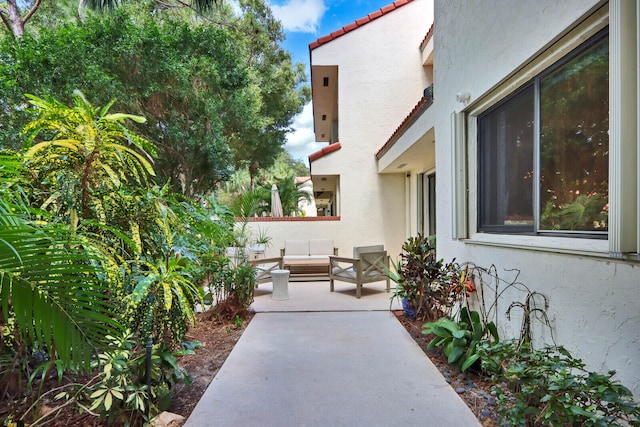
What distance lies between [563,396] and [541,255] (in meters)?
1.07

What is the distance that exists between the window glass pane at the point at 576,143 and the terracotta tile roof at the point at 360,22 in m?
6.65

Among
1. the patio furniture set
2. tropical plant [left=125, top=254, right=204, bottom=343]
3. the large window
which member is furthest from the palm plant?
the patio furniture set

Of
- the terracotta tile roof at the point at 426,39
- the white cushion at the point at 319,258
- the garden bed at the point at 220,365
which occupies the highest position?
the terracotta tile roof at the point at 426,39

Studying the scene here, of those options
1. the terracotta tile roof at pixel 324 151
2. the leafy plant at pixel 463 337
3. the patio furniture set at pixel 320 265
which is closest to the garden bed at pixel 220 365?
the leafy plant at pixel 463 337

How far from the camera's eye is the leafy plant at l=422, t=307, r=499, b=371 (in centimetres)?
259

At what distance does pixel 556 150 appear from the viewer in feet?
7.24

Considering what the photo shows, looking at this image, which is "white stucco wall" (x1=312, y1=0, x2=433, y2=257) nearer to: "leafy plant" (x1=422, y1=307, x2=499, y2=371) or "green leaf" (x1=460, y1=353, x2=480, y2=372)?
"leafy plant" (x1=422, y1=307, x2=499, y2=371)

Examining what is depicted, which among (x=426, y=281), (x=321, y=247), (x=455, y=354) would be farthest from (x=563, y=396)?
(x=321, y=247)

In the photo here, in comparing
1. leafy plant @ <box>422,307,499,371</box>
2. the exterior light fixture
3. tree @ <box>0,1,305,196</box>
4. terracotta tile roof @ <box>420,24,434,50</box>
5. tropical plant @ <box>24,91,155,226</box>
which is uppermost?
terracotta tile roof @ <box>420,24,434,50</box>

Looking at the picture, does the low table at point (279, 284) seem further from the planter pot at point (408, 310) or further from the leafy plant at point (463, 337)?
the leafy plant at point (463, 337)

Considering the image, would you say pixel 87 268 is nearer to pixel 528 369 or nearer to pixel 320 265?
pixel 528 369

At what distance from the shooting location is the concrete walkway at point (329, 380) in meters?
2.09

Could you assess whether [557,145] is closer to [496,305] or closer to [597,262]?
[597,262]

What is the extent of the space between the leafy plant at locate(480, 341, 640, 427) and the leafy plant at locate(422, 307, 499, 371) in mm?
710
